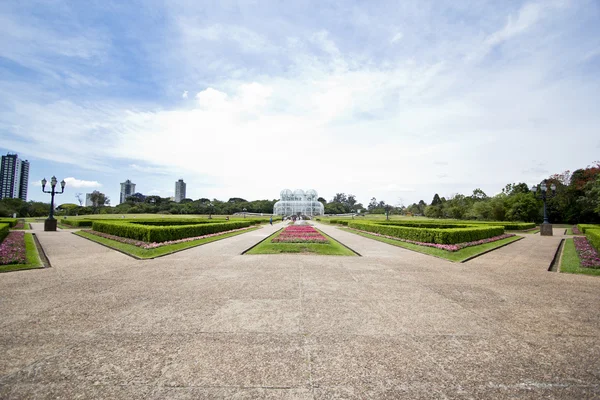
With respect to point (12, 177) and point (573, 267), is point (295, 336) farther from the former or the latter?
point (12, 177)

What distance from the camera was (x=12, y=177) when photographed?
3829 inches

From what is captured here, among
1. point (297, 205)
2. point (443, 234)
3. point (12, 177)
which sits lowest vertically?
point (443, 234)

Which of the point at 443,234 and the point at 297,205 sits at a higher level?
the point at 297,205

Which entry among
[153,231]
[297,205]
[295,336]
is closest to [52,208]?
[153,231]

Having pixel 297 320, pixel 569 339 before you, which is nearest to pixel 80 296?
pixel 297 320

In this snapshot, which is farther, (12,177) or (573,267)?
(12,177)

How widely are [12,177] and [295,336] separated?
132225 millimetres

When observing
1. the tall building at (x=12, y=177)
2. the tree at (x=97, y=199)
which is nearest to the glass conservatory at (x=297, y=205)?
the tree at (x=97, y=199)

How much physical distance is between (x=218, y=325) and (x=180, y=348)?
838 mm

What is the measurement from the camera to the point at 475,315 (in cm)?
534

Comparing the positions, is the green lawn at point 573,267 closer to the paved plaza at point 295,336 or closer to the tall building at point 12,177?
the paved plaza at point 295,336

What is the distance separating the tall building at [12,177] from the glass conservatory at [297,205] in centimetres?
8450

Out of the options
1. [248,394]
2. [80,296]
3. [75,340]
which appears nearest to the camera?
[248,394]

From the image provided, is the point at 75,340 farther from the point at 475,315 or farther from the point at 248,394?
the point at 475,315
